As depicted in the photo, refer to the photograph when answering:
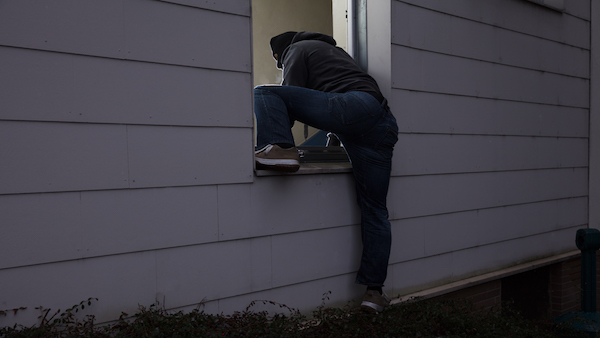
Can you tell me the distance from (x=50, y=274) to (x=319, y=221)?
157 centimetres

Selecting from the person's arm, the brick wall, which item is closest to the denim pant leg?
the person's arm

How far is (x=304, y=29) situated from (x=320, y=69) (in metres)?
0.78

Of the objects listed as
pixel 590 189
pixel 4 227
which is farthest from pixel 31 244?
pixel 590 189

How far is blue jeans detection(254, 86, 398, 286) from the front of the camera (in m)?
2.74

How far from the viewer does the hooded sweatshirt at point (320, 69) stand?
3.01m

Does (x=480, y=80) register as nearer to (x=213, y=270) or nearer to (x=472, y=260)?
(x=472, y=260)

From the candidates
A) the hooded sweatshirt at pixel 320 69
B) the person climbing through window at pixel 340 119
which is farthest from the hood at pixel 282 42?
the hooded sweatshirt at pixel 320 69

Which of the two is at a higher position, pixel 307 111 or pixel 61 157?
pixel 307 111

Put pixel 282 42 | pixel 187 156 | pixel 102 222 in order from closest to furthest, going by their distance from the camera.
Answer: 1. pixel 102 222
2. pixel 187 156
3. pixel 282 42

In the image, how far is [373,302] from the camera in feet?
10.0

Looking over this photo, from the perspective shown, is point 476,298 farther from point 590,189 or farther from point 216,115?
point 216,115

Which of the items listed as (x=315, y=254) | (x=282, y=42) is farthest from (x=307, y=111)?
(x=315, y=254)

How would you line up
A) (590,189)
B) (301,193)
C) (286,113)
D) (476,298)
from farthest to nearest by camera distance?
(590,189) → (476,298) → (301,193) → (286,113)

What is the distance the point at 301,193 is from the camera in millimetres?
2980
